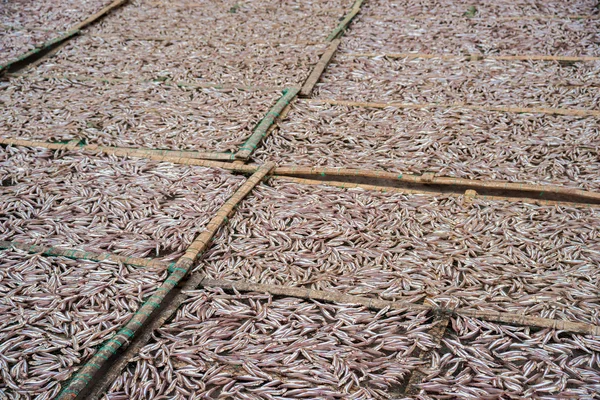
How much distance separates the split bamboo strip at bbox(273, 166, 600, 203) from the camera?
14.7 feet

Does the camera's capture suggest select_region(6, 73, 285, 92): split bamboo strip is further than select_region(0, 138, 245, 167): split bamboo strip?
Yes

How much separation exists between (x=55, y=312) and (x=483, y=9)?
7.42 m

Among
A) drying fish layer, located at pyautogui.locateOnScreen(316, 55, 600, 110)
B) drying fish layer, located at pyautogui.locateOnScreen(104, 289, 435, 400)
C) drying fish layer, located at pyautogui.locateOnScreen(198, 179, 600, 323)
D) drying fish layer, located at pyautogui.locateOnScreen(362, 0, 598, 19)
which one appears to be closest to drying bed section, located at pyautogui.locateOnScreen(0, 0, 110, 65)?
drying fish layer, located at pyautogui.locateOnScreen(316, 55, 600, 110)

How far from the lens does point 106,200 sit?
470 cm

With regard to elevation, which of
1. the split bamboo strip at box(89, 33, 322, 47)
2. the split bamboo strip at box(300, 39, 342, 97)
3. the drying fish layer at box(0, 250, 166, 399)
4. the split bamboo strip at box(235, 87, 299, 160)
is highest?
the drying fish layer at box(0, 250, 166, 399)

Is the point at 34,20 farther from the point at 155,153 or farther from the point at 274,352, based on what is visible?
the point at 274,352

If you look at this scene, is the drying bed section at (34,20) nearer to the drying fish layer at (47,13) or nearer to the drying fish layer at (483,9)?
the drying fish layer at (47,13)

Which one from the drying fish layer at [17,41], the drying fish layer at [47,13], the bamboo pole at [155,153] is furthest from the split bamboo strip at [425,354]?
the drying fish layer at [47,13]

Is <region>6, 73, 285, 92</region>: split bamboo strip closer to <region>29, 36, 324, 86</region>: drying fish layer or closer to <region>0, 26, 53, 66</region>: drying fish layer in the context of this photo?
<region>29, 36, 324, 86</region>: drying fish layer

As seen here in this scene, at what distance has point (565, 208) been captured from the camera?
4367 mm

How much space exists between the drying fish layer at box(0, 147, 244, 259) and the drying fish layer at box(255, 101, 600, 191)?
32.6 inches

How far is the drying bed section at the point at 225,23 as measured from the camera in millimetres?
7969

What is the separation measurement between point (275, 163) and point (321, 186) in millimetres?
540

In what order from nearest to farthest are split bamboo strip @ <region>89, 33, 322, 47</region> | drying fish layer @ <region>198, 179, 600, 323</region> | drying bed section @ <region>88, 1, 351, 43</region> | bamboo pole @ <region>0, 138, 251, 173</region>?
1. drying fish layer @ <region>198, 179, 600, 323</region>
2. bamboo pole @ <region>0, 138, 251, 173</region>
3. split bamboo strip @ <region>89, 33, 322, 47</region>
4. drying bed section @ <region>88, 1, 351, 43</region>
